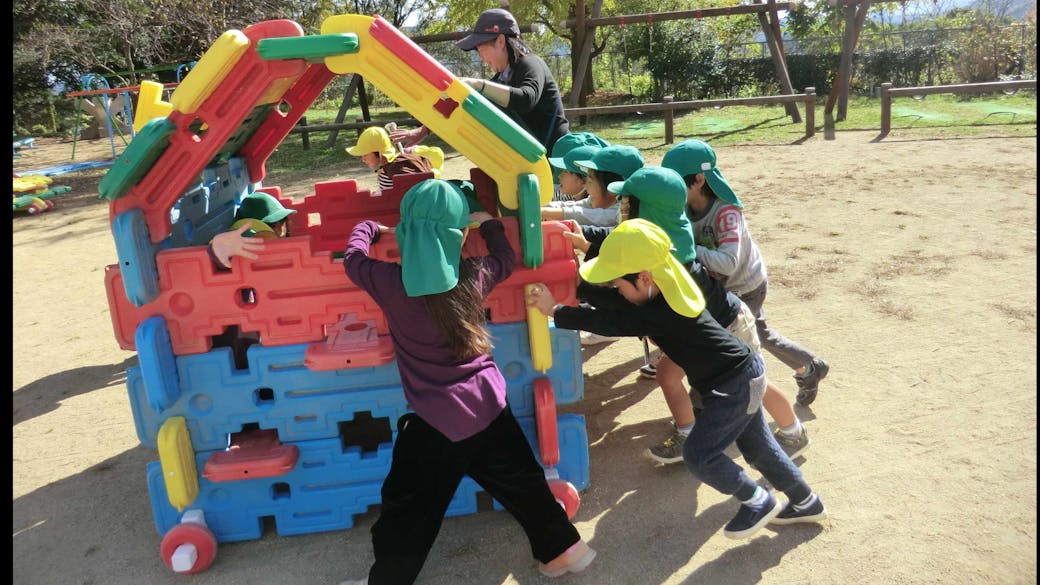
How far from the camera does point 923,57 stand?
1934 cm

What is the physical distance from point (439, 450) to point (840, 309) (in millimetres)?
3030

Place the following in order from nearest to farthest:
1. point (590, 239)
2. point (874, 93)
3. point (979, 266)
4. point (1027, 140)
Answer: point (590, 239) < point (979, 266) < point (1027, 140) < point (874, 93)

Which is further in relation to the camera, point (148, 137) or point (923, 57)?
point (923, 57)

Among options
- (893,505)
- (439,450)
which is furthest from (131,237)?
(893,505)

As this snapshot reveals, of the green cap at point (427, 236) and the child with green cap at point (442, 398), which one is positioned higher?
the green cap at point (427, 236)

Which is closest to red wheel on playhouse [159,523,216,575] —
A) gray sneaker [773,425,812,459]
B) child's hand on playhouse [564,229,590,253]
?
child's hand on playhouse [564,229,590,253]

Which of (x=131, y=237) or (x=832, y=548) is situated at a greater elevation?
(x=131, y=237)

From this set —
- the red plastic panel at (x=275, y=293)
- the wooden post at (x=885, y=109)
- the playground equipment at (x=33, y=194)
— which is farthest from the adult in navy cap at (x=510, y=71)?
the wooden post at (x=885, y=109)

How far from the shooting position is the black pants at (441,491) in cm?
245

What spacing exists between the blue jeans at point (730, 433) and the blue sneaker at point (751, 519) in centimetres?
5

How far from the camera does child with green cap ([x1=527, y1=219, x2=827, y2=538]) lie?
2.44 metres

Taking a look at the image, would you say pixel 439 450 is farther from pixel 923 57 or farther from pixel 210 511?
pixel 923 57

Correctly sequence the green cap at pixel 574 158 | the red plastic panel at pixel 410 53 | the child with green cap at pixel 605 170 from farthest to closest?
the green cap at pixel 574 158
the child with green cap at pixel 605 170
the red plastic panel at pixel 410 53

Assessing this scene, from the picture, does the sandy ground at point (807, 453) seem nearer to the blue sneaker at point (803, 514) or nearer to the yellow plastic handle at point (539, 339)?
the blue sneaker at point (803, 514)
